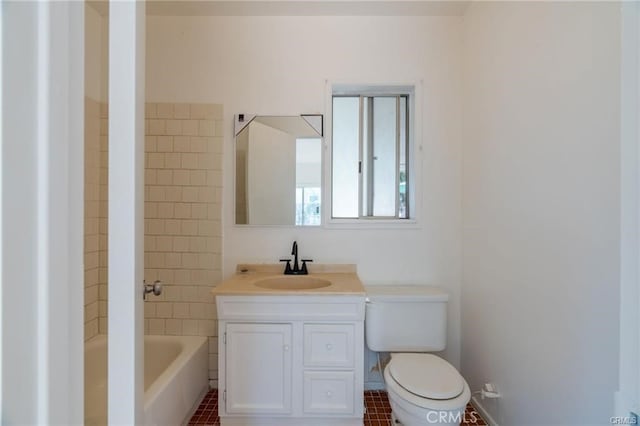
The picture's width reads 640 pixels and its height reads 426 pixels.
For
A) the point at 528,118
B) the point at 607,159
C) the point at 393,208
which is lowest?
the point at 393,208

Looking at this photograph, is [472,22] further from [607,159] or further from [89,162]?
[89,162]

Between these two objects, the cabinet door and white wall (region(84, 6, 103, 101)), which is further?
white wall (region(84, 6, 103, 101))

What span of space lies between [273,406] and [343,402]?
37cm

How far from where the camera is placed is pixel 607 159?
3.34 ft

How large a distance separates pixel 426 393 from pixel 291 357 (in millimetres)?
674

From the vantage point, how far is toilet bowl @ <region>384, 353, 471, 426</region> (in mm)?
1317

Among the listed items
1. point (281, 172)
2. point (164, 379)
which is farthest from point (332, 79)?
point (164, 379)

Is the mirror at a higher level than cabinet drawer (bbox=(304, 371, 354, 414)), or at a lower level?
higher

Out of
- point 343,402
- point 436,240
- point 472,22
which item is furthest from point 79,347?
point 472,22

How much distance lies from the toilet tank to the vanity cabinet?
0.24 meters

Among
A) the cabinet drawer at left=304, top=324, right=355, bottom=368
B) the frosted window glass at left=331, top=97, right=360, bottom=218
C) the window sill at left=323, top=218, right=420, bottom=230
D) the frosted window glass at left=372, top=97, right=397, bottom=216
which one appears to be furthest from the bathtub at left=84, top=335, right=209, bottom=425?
the frosted window glass at left=372, top=97, right=397, bottom=216

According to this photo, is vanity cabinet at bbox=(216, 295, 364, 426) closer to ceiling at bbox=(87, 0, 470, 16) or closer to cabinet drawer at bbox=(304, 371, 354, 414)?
cabinet drawer at bbox=(304, 371, 354, 414)

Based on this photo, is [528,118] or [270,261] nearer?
[528,118]

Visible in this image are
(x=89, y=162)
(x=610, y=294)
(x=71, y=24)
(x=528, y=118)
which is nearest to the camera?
(x=71, y=24)
